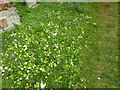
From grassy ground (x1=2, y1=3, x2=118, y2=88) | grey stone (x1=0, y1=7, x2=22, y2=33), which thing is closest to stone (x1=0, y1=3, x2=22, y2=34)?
grey stone (x1=0, y1=7, x2=22, y2=33)

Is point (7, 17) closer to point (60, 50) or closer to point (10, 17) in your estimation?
point (10, 17)

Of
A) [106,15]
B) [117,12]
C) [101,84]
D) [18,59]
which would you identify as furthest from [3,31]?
[117,12]

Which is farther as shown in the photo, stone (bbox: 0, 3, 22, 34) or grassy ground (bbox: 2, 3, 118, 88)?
stone (bbox: 0, 3, 22, 34)

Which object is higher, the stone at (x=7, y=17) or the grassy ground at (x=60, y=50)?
the stone at (x=7, y=17)

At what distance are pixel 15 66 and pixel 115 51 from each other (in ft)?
14.1

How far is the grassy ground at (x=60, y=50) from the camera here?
4746 millimetres

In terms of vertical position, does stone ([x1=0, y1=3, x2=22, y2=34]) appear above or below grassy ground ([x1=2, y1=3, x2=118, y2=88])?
above


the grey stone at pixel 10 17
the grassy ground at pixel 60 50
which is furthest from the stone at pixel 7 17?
the grassy ground at pixel 60 50

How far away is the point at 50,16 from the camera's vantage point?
8.18 m

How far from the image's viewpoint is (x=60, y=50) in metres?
5.85

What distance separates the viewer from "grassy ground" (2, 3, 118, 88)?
475cm

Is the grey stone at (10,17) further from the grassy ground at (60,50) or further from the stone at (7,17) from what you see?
the grassy ground at (60,50)

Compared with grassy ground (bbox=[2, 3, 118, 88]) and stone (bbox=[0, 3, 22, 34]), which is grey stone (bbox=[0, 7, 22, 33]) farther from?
grassy ground (bbox=[2, 3, 118, 88])

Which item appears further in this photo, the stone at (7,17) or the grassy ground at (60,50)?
the stone at (7,17)
